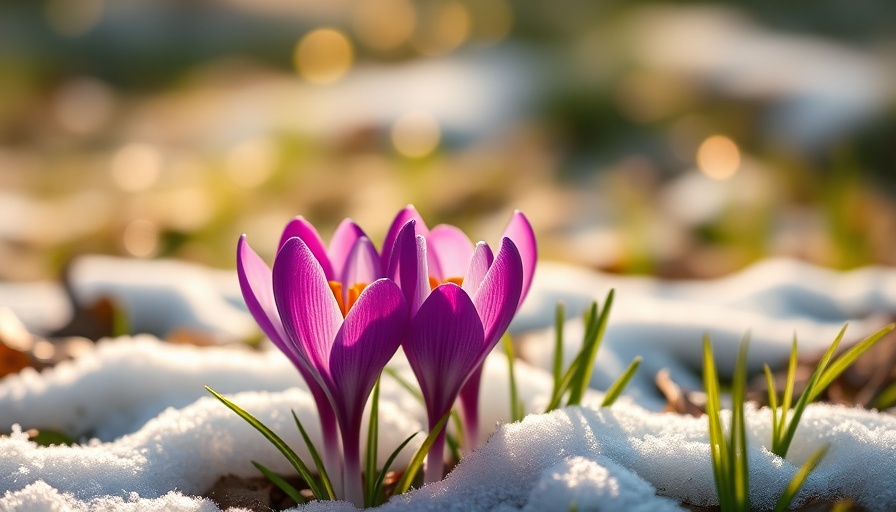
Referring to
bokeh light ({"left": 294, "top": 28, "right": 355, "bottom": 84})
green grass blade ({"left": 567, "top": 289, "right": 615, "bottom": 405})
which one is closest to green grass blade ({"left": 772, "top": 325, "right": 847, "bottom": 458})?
green grass blade ({"left": 567, "top": 289, "right": 615, "bottom": 405})

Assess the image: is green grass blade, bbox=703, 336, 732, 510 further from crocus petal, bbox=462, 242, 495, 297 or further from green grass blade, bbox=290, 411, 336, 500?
green grass blade, bbox=290, 411, 336, 500

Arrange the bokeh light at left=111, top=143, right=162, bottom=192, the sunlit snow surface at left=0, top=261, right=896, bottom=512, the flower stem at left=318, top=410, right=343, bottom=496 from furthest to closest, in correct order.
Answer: the bokeh light at left=111, top=143, right=162, bottom=192 < the flower stem at left=318, top=410, right=343, bottom=496 < the sunlit snow surface at left=0, top=261, right=896, bottom=512

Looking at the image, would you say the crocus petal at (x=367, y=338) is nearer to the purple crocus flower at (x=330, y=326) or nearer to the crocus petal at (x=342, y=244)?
the purple crocus flower at (x=330, y=326)

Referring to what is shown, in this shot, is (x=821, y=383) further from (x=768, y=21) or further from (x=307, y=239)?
(x=768, y=21)

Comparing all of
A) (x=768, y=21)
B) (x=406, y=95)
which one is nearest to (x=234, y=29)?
(x=406, y=95)

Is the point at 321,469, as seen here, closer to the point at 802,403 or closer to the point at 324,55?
the point at 802,403

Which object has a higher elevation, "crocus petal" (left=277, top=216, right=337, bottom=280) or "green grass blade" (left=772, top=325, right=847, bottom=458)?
"crocus petal" (left=277, top=216, right=337, bottom=280)
